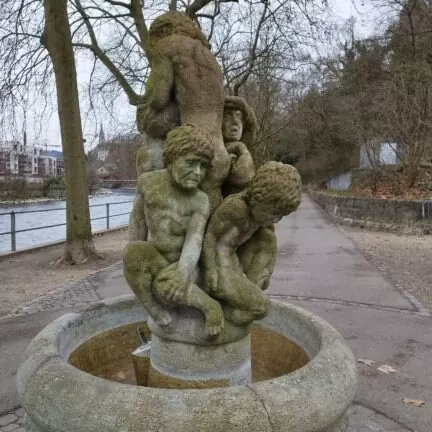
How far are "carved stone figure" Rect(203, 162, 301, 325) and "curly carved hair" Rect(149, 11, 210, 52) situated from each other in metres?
1.27

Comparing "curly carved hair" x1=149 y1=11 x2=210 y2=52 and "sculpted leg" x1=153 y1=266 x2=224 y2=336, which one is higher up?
"curly carved hair" x1=149 y1=11 x2=210 y2=52

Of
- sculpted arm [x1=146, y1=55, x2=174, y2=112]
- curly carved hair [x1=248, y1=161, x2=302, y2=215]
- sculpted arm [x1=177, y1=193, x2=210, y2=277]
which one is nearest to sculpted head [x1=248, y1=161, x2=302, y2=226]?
curly carved hair [x1=248, y1=161, x2=302, y2=215]

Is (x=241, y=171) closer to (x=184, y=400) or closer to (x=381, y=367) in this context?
(x=184, y=400)

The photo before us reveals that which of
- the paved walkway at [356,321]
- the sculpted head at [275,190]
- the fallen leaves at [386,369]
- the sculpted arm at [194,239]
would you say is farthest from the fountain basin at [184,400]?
the fallen leaves at [386,369]

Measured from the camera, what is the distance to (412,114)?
18.3 meters

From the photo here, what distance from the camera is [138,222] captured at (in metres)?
2.78

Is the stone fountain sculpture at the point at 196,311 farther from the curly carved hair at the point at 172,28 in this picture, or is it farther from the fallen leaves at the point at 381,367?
the fallen leaves at the point at 381,367

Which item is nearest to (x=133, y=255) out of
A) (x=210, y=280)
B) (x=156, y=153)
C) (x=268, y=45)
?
(x=210, y=280)

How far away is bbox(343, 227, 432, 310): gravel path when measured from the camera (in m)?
8.09

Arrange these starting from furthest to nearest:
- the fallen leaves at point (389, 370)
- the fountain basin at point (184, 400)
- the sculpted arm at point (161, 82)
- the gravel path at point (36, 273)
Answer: the gravel path at point (36, 273), the fallen leaves at point (389, 370), the sculpted arm at point (161, 82), the fountain basin at point (184, 400)

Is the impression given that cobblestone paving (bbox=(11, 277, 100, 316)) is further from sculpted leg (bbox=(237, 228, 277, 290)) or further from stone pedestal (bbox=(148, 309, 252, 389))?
sculpted leg (bbox=(237, 228, 277, 290))

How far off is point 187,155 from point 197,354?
3.76 feet

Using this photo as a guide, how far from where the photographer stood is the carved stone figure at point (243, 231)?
233cm

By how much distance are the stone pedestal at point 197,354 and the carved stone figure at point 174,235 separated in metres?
0.10
